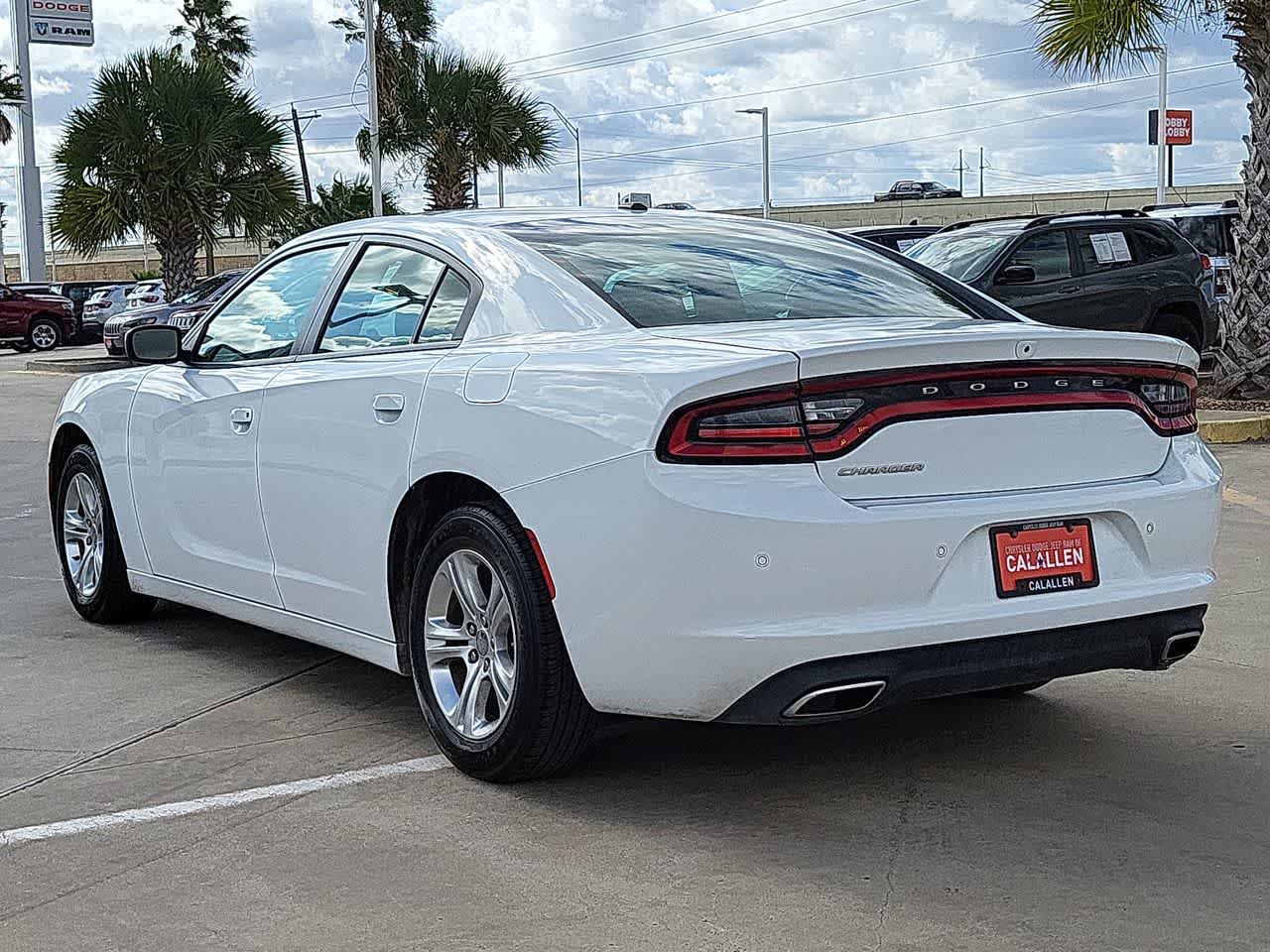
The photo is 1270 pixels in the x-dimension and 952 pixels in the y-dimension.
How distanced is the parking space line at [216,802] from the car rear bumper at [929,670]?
3.65 ft

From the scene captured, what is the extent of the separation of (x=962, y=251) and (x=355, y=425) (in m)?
11.1

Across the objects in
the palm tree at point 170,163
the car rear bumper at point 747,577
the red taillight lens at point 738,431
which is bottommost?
the car rear bumper at point 747,577

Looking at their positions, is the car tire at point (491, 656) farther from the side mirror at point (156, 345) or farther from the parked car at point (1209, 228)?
the parked car at point (1209, 228)

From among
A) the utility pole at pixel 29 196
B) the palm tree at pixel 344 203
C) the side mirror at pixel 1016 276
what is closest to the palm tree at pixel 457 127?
the palm tree at pixel 344 203

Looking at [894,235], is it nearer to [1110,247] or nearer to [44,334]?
[1110,247]

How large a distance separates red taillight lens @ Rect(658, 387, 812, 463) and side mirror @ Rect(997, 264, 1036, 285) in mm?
10970

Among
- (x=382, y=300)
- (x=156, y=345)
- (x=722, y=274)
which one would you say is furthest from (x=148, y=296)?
(x=722, y=274)

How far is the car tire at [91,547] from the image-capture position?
22.2 ft

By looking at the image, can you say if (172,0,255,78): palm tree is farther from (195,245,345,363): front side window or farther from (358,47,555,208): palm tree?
(195,245,345,363): front side window

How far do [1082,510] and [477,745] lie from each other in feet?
5.37

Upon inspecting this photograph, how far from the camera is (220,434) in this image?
19.0 feet

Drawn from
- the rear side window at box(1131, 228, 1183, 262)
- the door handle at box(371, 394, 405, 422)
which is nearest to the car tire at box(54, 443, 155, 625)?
the door handle at box(371, 394, 405, 422)

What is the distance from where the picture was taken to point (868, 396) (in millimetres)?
4121

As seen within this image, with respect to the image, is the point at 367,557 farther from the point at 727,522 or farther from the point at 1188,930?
the point at 1188,930
